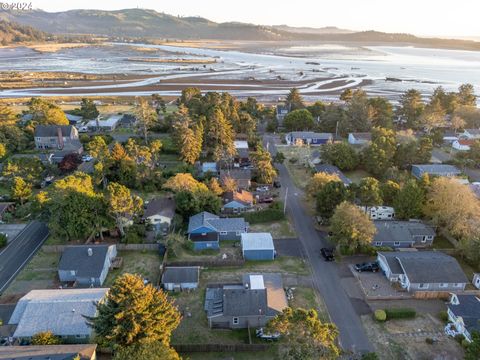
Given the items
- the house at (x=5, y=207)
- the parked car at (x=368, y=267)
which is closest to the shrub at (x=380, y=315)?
the parked car at (x=368, y=267)

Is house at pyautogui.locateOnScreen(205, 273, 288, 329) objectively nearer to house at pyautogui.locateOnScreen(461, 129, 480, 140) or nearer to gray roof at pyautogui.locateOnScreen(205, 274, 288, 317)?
gray roof at pyautogui.locateOnScreen(205, 274, 288, 317)

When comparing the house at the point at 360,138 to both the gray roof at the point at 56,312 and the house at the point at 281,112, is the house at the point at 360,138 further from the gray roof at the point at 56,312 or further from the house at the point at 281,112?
the gray roof at the point at 56,312

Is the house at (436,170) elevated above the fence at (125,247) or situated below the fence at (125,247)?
above

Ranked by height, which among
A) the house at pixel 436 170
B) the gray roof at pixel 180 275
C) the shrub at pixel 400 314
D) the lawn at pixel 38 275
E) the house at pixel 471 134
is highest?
the house at pixel 471 134

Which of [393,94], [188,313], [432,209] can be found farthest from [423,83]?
[188,313]

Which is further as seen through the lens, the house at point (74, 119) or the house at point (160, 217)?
the house at point (74, 119)

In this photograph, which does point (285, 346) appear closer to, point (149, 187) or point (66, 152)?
point (149, 187)
